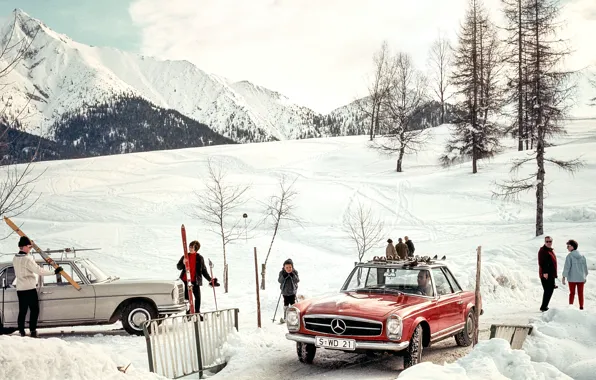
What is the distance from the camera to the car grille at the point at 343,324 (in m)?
7.31

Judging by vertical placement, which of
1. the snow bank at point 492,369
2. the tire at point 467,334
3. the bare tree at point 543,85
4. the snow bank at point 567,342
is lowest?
the tire at point 467,334

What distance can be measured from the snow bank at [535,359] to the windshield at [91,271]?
768 centimetres

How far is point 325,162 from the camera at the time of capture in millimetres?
49094

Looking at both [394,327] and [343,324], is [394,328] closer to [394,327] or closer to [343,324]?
[394,327]

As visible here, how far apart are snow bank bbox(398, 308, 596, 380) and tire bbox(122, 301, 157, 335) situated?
6846 mm

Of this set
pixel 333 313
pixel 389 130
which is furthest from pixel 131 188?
pixel 333 313

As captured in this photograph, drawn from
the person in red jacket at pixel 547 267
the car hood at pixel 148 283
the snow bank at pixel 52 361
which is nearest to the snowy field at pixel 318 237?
the snow bank at pixel 52 361

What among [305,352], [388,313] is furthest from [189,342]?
[388,313]

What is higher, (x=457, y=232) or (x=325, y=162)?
(x=325, y=162)

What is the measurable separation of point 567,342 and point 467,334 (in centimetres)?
216

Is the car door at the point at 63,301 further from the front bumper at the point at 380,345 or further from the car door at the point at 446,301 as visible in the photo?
the car door at the point at 446,301

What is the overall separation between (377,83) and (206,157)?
65.1 ft

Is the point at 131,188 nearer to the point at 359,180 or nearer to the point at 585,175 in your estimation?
the point at 359,180

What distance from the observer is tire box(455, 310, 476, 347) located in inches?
373
